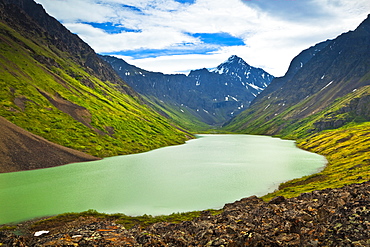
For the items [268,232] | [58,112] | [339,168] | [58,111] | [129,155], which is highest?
[58,111]

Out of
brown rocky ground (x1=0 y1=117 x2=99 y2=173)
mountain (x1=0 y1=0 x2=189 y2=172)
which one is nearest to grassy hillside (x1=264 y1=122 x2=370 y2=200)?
brown rocky ground (x1=0 y1=117 x2=99 y2=173)

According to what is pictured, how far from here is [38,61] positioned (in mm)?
A: 192500

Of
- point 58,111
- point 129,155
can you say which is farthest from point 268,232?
point 58,111

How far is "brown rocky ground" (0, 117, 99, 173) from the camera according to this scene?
8188cm

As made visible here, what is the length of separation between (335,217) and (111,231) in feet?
73.5

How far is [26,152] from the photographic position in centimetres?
8794

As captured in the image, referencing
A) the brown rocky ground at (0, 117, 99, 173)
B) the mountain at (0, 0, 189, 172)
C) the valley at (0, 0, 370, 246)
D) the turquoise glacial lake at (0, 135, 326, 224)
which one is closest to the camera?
the valley at (0, 0, 370, 246)

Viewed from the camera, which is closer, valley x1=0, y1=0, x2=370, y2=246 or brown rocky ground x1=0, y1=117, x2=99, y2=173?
valley x1=0, y1=0, x2=370, y2=246

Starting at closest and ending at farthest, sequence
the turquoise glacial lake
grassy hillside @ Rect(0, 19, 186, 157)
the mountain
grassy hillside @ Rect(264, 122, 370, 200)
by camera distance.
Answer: the turquoise glacial lake → grassy hillside @ Rect(264, 122, 370, 200) → the mountain → grassy hillside @ Rect(0, 19, 186, 157)

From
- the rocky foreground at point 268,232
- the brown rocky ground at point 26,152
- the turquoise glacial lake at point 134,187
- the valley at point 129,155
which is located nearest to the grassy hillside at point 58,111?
the valley at point 129,155

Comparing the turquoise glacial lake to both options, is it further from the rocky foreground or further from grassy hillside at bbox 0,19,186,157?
grassy hillside at bbox 0,19,186,157

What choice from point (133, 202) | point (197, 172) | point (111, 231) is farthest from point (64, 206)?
point (197, 172)

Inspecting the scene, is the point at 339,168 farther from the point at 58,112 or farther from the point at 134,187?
the point at 58,112

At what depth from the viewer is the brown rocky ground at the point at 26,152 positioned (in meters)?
81.9
